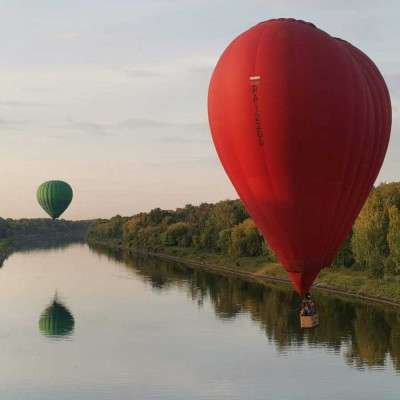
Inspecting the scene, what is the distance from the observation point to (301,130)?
17.4 meters

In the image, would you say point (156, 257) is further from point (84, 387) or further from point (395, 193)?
point (84, 387)

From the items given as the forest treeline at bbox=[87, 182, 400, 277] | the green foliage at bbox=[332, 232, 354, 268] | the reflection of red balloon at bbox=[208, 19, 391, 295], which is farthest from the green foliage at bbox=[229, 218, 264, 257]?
the reflection of red balloon at bbox=[208, 19, 391, 295]

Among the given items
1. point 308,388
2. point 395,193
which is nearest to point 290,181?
point 308,388

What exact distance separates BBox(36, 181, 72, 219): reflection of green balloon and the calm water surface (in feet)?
230

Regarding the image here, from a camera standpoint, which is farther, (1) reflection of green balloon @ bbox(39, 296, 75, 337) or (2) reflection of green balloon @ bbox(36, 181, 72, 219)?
(2) reflection of green balloon @ bbox(36, 181, 72, 219)

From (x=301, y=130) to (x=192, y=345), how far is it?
65.9ft

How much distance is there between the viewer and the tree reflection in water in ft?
106

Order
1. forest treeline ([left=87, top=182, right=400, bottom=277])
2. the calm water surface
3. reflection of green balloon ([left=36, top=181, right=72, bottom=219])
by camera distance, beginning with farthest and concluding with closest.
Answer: reflection of green balloon ([left=36, top=181, right=72, bottom=219])
forest treeline ([left=87, top=182, right=400, bottom=277])
the calm water surface

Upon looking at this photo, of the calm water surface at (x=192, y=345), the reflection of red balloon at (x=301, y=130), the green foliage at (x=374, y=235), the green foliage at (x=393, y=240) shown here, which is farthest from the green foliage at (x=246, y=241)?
the reflection of red balloon at (x=301, y=130)

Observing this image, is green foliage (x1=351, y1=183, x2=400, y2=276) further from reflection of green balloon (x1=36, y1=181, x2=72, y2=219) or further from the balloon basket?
A: reflection of green balloon (x1=36, y1=181, x2=72, y2=219)

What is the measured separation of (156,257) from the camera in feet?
301

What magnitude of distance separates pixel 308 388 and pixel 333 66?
50.0 feet

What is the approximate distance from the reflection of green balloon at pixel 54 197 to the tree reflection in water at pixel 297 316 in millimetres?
67682

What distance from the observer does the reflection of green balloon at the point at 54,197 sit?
12612 centimetres
